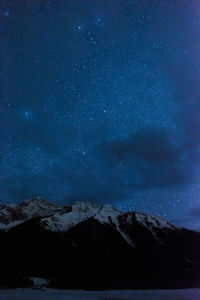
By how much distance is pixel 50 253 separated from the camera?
192 meters

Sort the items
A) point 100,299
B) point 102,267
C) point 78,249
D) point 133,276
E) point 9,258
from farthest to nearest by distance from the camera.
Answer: point 78,249
point 9,258
point 102,267
point 133,276
point 100,299

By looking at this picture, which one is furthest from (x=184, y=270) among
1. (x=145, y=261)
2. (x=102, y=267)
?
(x=102, y=267)

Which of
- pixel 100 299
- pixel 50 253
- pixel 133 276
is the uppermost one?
pixel 50 253

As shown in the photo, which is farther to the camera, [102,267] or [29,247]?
[29,247]

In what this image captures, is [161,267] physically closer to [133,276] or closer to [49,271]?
[133,276]

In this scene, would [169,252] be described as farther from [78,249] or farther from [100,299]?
[100,299]

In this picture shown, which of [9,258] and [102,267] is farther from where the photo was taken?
[9,258]

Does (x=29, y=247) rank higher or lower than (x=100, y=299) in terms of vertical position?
higher

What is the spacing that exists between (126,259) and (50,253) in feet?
131

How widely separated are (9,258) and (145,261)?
68.3 meters

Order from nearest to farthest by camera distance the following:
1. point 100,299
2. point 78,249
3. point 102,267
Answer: point 100,299, point 102,267, point 78,249

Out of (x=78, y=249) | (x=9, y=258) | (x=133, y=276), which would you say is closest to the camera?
(x=133, y=276)

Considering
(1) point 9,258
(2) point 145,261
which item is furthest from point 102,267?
(1) point 9,258

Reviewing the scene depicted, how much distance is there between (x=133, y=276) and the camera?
158 metres
